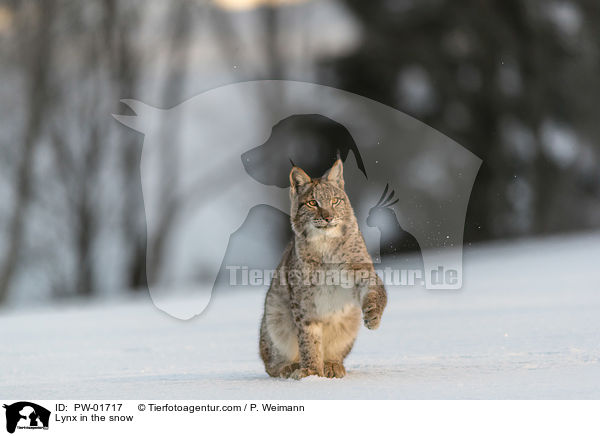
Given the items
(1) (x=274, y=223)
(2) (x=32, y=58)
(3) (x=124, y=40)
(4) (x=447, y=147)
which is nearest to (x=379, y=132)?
(4) (x=447, y=147)

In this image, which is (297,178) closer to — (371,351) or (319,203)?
(319,203)

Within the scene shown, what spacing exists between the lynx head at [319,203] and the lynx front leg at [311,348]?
1.35ft

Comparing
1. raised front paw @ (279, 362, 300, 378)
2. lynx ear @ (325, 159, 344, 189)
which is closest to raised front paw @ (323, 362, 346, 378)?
raised front paw @ (279, 362, 300, 378)

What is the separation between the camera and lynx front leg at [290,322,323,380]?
142 inches

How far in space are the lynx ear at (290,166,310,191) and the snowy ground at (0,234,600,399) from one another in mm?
846

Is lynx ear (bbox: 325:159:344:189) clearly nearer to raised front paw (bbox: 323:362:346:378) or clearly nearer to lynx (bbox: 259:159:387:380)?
lynx (bbox: 259:159:387:380)

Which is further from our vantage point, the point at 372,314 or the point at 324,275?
the point at 324,275

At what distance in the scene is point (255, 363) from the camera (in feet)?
15.0

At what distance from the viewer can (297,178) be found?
12.0ft

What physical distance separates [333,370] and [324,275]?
44cm

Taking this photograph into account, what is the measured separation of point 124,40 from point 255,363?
28.0 ft

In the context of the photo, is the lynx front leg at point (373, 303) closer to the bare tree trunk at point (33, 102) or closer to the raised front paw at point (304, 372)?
the raised front paw at point (304, 372)
